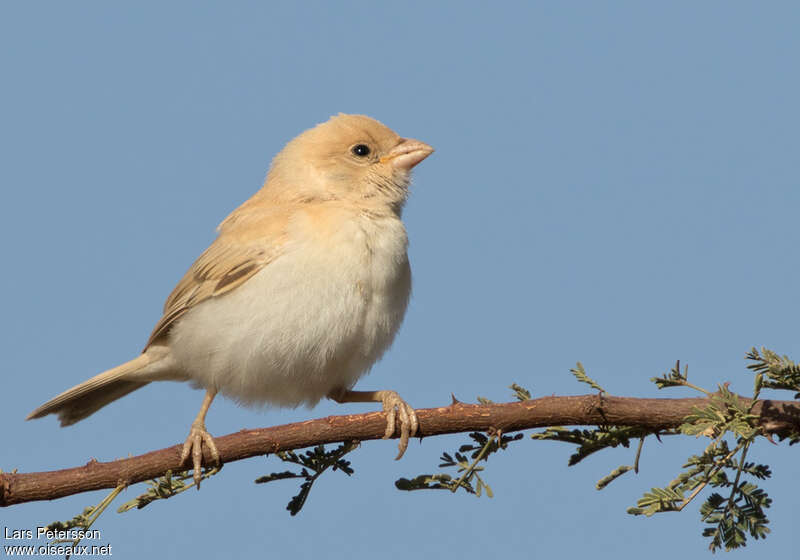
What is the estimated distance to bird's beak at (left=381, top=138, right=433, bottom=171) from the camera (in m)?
6.65

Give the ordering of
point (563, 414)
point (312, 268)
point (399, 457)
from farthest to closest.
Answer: point (312, 268), point (399, 457), point (563, 414)

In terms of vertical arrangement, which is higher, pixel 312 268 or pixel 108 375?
pixel 312 268

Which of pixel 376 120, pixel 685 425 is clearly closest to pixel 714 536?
pixel 685 425

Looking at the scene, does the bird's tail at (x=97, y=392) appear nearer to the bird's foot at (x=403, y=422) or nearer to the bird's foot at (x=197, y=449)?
the bird's foot at (x=197, y=449)

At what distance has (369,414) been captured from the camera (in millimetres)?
4570

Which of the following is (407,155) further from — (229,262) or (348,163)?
(229,262)

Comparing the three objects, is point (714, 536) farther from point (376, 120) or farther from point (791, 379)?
point (376, 120)

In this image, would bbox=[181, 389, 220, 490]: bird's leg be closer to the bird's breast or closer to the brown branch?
the brown branch

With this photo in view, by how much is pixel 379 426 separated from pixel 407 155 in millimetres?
2654

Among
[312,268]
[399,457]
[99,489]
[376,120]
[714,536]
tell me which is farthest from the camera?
[376,120]

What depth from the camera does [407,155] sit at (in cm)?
668

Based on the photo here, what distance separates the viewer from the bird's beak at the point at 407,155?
665 cm

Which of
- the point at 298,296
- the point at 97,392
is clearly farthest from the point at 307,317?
the point at 97,392

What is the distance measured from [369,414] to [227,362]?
4.77 ft
